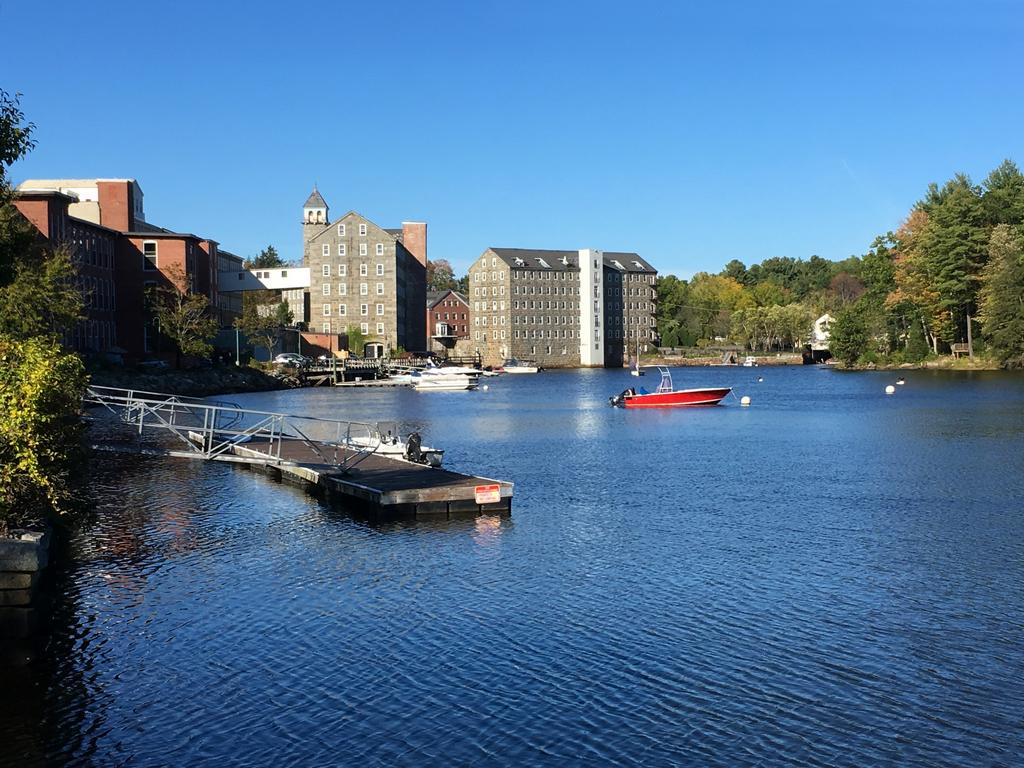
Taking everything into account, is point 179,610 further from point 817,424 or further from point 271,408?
point 271,408

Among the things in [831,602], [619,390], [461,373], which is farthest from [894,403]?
Answer: [831,602]

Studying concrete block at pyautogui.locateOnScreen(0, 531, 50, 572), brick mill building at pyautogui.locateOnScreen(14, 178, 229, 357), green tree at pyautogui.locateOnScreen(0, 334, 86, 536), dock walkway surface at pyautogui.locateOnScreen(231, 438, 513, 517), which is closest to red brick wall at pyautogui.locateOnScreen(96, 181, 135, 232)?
brick mill building at pyautogui.locateOnScreen(14, 178, 229, 357)

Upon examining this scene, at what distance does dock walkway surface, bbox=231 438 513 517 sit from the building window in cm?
6635

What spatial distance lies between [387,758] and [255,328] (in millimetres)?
110419

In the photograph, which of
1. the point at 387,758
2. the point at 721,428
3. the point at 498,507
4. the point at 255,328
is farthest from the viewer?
the point at 255,328

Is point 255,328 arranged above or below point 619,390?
above

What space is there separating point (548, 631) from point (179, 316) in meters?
82.5

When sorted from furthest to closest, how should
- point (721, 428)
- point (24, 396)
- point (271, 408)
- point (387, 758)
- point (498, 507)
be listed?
point (271, 408)
point (721, 428)
point (498, 507)
point (24, 396)
point (387, 758)

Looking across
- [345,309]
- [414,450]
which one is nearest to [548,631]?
[414,450]

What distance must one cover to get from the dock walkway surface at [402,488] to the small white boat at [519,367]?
487 feet

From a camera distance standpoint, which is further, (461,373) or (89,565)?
(461,373)

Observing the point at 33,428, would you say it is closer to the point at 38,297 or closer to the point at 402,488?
the point at 402,488

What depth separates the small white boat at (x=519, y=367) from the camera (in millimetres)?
185625

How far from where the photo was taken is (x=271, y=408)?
77.4 m
